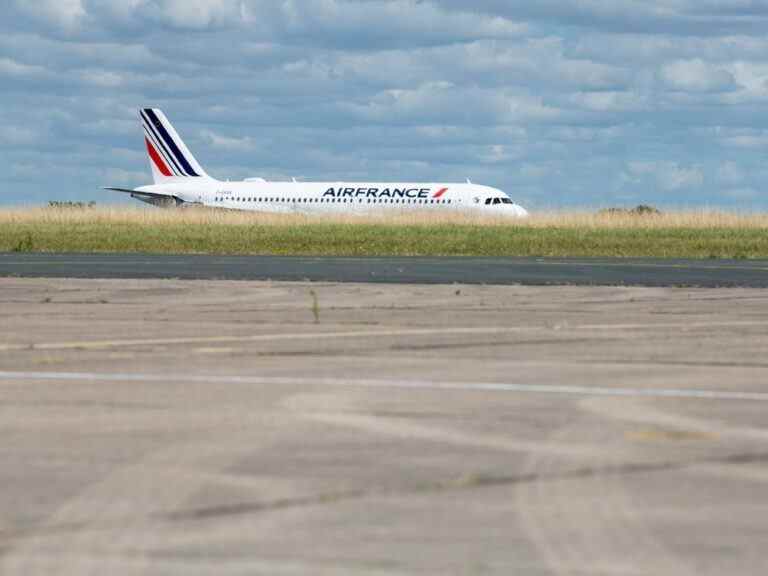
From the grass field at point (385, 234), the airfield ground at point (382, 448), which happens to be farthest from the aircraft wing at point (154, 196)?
the airfield ground at point (382, 448)

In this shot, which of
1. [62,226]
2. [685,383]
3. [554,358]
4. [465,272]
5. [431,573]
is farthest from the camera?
[62,226]

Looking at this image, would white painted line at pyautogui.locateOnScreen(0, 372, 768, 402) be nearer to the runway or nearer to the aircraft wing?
the runway

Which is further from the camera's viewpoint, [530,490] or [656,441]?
[656,441]

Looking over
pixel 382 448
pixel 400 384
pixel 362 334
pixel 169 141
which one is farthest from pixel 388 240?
pixel 169 141

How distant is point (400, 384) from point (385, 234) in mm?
48979

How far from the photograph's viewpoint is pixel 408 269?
1412 inches

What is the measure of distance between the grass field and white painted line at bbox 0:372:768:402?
33.8 m

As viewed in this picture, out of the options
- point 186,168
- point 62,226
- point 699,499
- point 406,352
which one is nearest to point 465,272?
point 406,352

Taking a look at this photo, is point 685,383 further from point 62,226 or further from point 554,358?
point 62,226

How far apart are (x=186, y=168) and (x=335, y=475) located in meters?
94.3

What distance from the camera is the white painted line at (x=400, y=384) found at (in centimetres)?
1322

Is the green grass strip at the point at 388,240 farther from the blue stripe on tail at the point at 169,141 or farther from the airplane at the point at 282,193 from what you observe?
the blue stripe on tail at the point at 169,141

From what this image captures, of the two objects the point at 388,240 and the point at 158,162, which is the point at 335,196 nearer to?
the point at 158,162

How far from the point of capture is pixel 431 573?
269 inches
